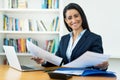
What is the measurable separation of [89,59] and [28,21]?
2.32m

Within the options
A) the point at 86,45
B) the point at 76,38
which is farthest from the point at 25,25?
the point at 86,45

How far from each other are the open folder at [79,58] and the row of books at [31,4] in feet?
6.21

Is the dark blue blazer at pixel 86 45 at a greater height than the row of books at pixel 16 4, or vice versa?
the row of books at pixel 16 4

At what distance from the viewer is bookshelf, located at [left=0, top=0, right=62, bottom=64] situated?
3736mm

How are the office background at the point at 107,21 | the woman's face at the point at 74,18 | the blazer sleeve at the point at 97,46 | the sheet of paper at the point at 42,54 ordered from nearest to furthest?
the sheet of paper at the point at 42,54
the blazer sleeve at the point at 97,46
the woman's face at the point at 74,18
the office background at the point at 107,21

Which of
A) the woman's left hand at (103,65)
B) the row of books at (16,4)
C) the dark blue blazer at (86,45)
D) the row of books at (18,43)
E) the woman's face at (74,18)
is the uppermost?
the row of books at (16,4)

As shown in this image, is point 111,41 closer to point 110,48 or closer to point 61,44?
point 110,48

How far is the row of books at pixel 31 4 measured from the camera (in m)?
3.73

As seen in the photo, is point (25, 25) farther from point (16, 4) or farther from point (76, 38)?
point (76, 38)

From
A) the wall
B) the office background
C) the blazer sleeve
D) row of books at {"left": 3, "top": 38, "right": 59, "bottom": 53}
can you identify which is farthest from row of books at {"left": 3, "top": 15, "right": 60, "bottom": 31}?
the blazer sleeve

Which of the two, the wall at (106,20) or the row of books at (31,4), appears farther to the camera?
the row of books at (31,4)

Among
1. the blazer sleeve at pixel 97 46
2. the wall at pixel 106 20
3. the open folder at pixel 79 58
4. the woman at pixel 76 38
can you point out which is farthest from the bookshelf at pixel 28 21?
the open folder at pixel 79 58

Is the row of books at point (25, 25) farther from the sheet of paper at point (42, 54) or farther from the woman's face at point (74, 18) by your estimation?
the sheet of paper at point (42, 54)

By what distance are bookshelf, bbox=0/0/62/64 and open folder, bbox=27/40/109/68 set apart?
5.86ft
